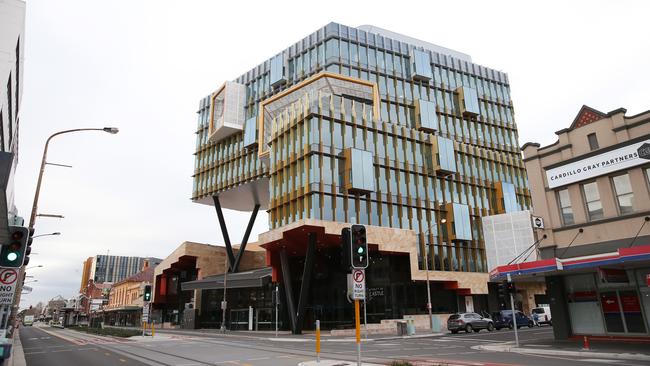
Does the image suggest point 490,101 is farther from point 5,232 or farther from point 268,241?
point 5,232

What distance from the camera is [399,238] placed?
44.7 m

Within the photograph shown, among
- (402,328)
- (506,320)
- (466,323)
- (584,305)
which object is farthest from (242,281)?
(584,305)

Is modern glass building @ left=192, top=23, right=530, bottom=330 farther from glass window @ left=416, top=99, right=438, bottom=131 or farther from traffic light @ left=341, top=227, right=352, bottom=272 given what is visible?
traffic light @ left=341, top=227, right=352, bottom=272

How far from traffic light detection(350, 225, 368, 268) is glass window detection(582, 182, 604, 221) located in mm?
16622

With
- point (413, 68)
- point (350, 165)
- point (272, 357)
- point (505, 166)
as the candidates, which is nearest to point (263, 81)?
point (413, 68)

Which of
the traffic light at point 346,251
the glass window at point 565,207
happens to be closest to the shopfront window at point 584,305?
the glass window at point 565,207

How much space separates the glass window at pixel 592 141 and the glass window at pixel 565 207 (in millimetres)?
2628

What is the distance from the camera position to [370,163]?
47.5 m

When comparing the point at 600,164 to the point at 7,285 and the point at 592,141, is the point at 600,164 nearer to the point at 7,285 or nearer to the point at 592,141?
the point at 592,141

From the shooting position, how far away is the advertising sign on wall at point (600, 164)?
67.4 ft

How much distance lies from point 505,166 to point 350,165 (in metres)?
31.0

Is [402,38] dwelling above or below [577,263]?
above

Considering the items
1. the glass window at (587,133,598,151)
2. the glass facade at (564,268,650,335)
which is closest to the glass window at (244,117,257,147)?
the glass window at (587,133,598,151)

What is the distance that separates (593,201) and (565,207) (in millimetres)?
1513
